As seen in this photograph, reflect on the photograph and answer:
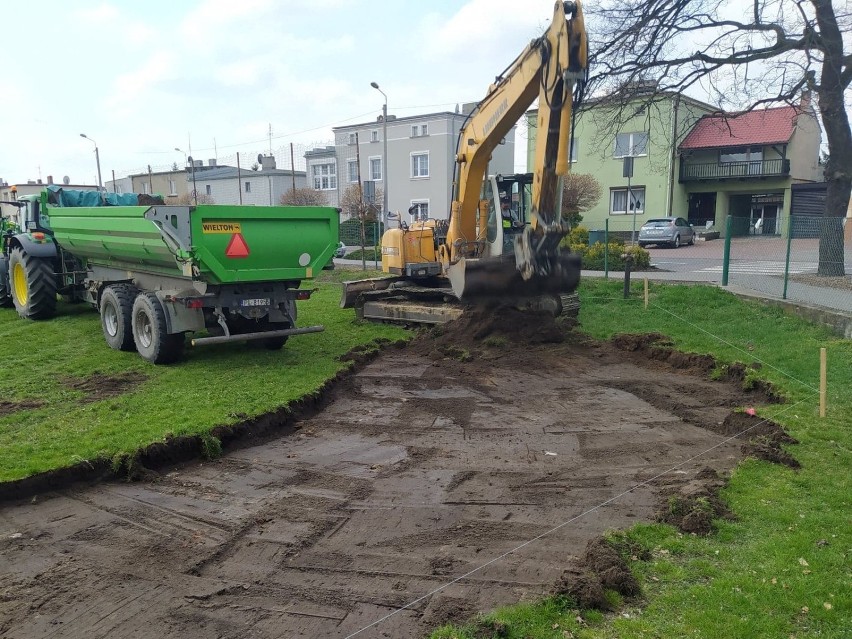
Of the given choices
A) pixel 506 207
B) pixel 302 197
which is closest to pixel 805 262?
pixel 506 207

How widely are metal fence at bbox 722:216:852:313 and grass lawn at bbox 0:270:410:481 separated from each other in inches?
311

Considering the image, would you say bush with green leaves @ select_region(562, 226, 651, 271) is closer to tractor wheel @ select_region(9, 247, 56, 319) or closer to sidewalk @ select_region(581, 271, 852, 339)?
sidewalk @ select_region(581, 271, 852, 339)

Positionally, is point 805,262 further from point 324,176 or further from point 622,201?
point 324,176

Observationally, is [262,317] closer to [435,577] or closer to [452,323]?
[452,323]

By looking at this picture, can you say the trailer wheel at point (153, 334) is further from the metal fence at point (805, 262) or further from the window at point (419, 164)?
the window at point (419, 164)

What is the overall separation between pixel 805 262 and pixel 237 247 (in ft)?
36.8

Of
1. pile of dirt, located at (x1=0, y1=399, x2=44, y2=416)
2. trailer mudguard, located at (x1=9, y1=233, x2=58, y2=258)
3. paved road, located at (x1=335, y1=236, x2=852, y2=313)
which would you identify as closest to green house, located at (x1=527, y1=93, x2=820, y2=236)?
paved road, located at (x1=335, y1=236, x2=852, y2=313)

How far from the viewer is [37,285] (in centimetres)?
1323

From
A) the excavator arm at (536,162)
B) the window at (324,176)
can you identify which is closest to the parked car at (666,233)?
the excavator arm at (536,162)

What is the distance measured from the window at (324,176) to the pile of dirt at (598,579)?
5039 centimetres

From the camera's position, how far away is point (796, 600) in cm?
404

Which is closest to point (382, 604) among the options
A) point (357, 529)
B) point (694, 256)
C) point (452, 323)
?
point (357, 529)

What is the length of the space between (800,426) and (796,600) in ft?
11.5

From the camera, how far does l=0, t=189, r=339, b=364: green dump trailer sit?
9.05 meters
